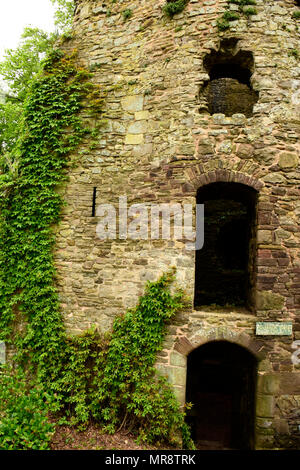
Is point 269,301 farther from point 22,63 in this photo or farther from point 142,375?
point 22,63

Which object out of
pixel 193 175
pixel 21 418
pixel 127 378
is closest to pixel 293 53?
pixel 193 175

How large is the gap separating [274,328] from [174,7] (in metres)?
5.65

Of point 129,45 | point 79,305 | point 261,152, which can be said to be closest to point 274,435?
point 79,305

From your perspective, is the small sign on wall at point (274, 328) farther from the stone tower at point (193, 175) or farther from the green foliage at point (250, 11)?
the green foliage at point (250, 11)

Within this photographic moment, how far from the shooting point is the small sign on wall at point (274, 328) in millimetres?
4469

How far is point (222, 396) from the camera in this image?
24.6 ft

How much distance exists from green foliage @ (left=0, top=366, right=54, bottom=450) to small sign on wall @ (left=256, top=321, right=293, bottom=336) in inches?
133

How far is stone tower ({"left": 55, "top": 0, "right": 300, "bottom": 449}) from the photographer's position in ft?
14.9

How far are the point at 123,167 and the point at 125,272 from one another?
6.21ft

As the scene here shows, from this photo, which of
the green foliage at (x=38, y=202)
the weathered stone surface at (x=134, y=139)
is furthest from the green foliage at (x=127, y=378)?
the weathered stone surface at (x=134, y=139)

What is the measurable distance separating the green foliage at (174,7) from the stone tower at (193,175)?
7 cm

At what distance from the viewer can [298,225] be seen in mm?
4645
